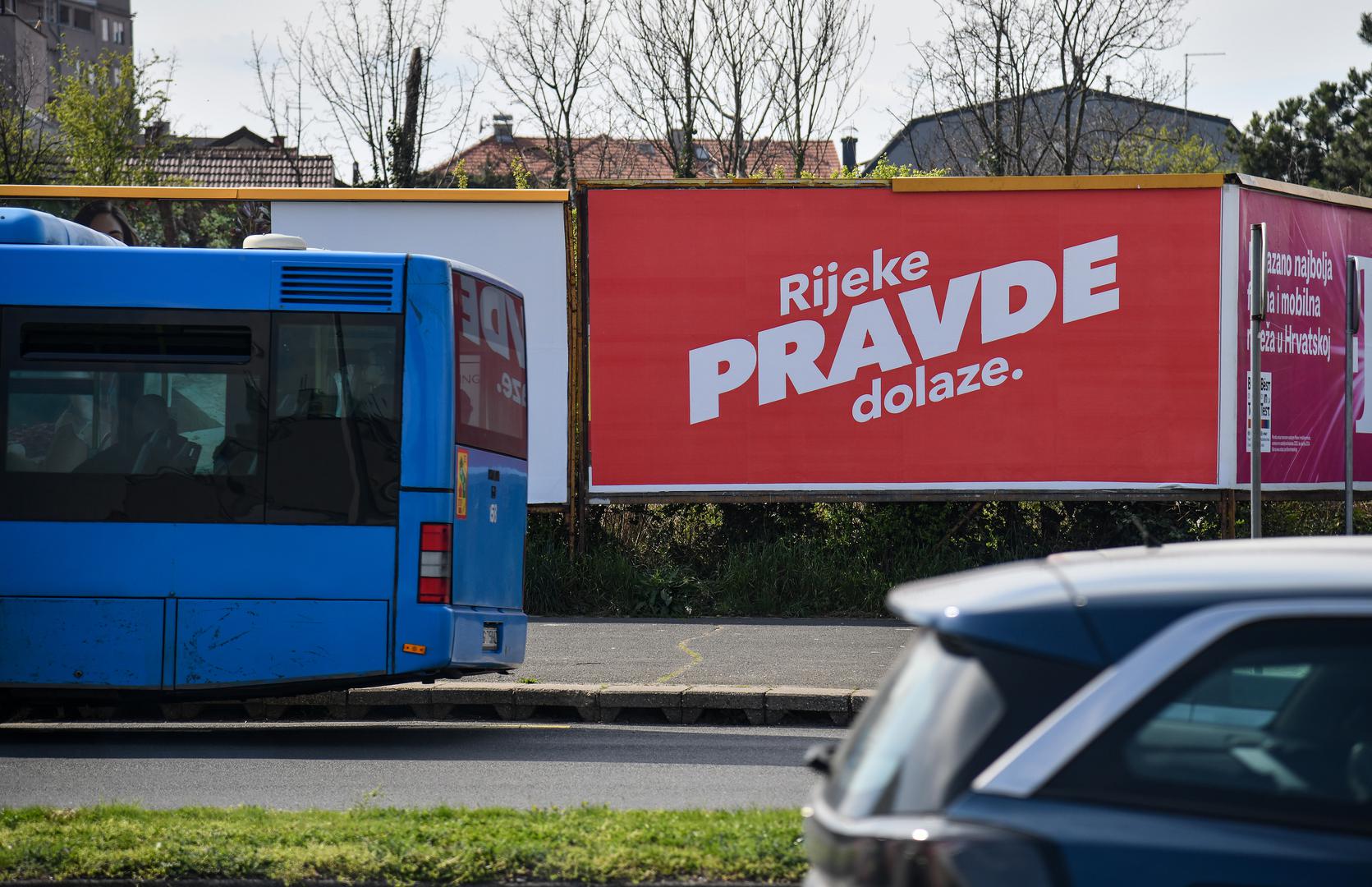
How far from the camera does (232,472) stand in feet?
28.1

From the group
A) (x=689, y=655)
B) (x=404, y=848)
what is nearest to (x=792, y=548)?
(x=689, y=655)

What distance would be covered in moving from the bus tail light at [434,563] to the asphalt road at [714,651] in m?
1.67

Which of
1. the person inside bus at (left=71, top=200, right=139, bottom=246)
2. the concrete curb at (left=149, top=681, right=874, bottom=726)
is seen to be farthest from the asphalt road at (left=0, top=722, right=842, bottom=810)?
the person inside bus at (left=71, top=200, right=139, bottom=246)

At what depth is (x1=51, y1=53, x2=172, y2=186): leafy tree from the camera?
2909 cm

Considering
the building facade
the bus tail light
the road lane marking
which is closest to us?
the bus tail light

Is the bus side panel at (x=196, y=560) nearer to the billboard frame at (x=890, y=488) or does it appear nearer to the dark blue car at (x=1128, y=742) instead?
the billboard frame at (x=890, y=488)

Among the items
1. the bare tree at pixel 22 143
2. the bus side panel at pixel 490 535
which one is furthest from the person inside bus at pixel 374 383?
the bare tree at pixel 22 143

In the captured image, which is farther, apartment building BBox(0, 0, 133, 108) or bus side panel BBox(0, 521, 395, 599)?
apartment building BBox(0, 0, 133, 108)

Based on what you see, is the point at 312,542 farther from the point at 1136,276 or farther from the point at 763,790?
the point at 1136,276

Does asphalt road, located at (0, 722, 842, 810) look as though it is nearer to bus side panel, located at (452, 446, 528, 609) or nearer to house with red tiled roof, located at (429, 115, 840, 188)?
bus side panel, located at (452, 446, 528, 609)

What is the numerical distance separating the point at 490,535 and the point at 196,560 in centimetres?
170

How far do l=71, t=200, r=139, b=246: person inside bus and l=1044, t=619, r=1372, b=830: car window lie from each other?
13.4 m

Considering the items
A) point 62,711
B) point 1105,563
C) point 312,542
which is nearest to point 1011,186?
point 312,542

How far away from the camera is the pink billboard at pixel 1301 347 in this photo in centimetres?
1419
